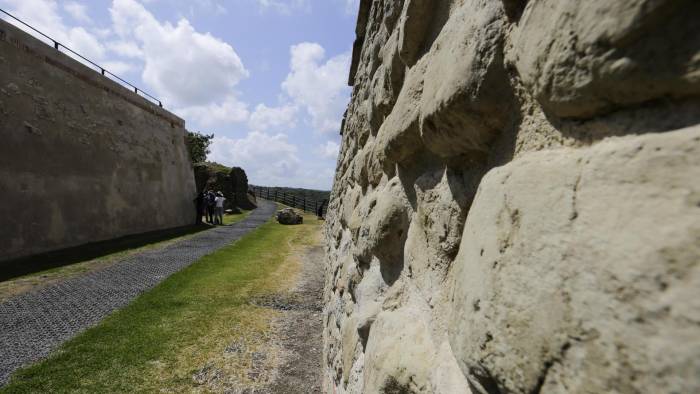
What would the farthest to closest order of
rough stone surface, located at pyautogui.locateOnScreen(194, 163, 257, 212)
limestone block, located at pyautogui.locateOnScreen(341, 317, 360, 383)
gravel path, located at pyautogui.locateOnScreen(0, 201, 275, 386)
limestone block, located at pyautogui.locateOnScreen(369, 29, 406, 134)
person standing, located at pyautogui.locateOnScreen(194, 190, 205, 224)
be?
rough stone surface, located at pyautogui.locateOnScreen(194, 163, 257, 212) → person standing, located at pyautogui.locateOnScreen(194, 190, 205, 224) → gravel path, located at pyautogui.locateOnScreen(0, 201, 275, 386) → limestone block, located at pyautogui.locateOnScreen(341, 317, 360, 383) → limestone block, located at pyautogui.locateOnScreen(369, 29, 406, 134)

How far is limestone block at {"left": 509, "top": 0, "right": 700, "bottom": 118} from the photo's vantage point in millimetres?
470

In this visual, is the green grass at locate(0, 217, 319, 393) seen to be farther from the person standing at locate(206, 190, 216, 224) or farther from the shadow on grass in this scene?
the person standing at locate(206, 190, 216, 224)

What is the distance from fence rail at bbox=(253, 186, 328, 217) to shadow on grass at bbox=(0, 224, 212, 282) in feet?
34.1

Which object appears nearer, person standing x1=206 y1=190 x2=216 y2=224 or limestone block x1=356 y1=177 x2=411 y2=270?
limestone block x1=356 y1=177 x2=411 y2=270

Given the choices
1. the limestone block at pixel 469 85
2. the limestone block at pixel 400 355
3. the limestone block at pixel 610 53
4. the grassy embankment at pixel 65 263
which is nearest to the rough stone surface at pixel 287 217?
the grassy embankment at pixel 65 263

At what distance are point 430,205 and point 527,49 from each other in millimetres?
629

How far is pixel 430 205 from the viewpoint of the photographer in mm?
1250

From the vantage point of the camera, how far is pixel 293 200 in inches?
1086

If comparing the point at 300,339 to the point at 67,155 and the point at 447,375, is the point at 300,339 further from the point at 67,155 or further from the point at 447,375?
the point at 67,155

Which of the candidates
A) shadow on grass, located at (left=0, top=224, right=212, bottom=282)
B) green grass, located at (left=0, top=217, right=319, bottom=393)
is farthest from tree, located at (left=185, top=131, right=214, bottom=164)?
green grass, located at (left=0, top=217, right=319, bottom=393)

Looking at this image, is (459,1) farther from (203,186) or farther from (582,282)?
(203,186)

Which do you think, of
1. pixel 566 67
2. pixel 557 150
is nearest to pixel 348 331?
pixel 557 150

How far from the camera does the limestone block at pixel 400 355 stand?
1.06m

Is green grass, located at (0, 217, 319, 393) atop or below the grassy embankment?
below
